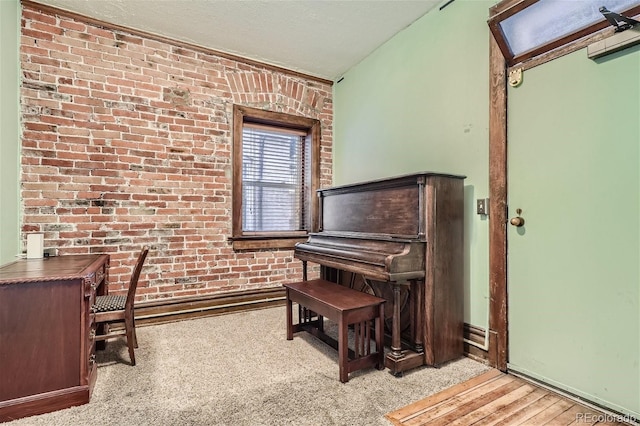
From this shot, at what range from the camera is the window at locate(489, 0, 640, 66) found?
1807 mm

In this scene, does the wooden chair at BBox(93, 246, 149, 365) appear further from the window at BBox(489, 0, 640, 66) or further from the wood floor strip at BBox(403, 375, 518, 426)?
the window at BBox(489, 0, 640, 66)

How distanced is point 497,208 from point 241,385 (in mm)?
2076

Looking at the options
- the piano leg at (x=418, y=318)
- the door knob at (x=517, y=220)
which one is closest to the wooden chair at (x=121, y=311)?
the piano leg at (x=418, y=318)

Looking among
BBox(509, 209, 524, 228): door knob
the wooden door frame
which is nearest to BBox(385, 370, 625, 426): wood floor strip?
the wooden door frame

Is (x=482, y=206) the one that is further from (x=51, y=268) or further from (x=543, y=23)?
(x=51, y=268)

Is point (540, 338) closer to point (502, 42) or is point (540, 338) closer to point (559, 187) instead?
point (559, 187)

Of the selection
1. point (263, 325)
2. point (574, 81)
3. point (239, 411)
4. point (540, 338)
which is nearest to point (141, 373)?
point (239, 411)

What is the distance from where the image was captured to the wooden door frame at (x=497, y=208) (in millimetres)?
2270

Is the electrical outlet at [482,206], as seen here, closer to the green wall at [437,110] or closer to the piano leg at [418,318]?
the green wall at [437,110]

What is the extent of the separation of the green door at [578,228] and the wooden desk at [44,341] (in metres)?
2.71

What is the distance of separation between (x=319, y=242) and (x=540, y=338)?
71.1 inches

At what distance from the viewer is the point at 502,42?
223cm

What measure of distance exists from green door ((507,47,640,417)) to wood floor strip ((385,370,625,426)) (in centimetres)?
12

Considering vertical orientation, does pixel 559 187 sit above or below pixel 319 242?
above
